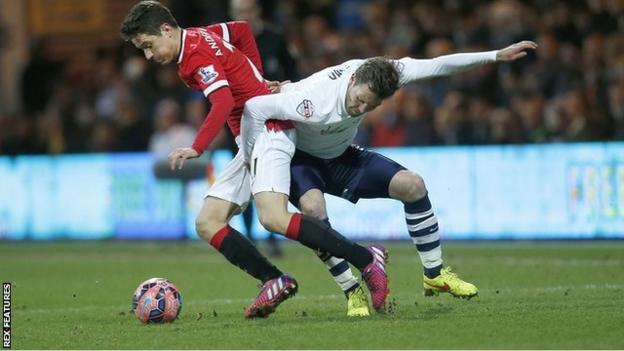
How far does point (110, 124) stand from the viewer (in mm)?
19438

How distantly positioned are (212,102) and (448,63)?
152cm

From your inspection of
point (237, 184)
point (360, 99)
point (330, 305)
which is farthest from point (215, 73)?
point (330, 305)

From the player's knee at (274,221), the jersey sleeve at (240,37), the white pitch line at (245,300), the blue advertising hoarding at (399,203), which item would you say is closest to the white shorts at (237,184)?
the player's knee at (274,221)

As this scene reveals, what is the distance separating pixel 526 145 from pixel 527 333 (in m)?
8.44

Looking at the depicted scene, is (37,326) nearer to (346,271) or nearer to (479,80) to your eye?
(346,271)

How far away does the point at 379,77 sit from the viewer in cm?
781

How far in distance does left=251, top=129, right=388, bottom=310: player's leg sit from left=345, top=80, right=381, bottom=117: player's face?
0.50 metres

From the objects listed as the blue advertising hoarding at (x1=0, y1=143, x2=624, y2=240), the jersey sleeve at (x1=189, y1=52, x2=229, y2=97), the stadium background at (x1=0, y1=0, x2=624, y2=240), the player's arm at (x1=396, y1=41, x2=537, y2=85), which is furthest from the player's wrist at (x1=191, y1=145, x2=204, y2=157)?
the blue advertising hoarding at (x1=0, y1=143, x2=624, y2=240)

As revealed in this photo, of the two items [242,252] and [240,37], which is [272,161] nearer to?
[242,252]

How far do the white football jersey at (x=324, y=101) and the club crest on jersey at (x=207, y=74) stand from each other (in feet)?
1.14

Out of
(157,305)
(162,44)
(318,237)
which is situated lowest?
(157,305)

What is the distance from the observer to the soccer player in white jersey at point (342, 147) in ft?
26.2

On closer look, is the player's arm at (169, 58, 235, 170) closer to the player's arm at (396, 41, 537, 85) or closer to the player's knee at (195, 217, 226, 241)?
the player's knee at (195, 217, 226, 241)

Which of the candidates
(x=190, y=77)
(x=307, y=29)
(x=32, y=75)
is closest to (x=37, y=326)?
(x=190, y=77)
